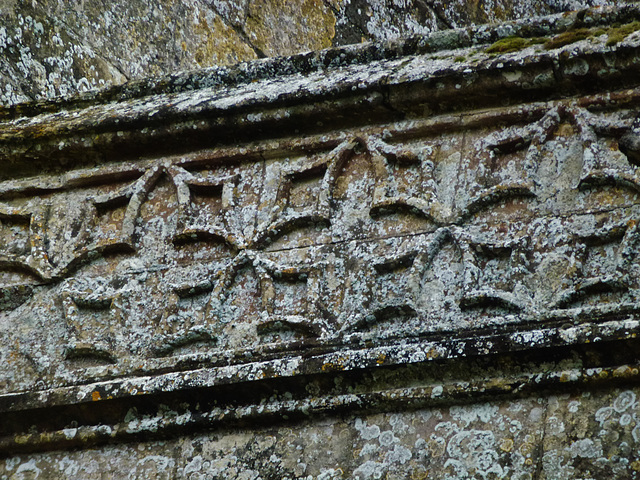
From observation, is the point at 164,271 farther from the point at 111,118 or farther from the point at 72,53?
the point at 72,53

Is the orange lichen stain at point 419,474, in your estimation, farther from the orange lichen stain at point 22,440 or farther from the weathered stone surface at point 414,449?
the orange lichen stain at point 22,440

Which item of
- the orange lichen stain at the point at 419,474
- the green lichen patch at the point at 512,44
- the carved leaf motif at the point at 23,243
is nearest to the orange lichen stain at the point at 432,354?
the orange lichen stain at the point at 419,474

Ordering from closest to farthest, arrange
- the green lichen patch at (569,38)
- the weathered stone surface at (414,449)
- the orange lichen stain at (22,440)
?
the weathered stone surface at (414,449) < the orange lichen stain at (22,440) < the green lichen patch at (569,38)

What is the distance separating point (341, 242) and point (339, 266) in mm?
77

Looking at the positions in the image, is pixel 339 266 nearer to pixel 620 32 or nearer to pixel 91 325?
pixel 91 325

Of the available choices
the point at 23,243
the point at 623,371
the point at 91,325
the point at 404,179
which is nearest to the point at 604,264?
the point at 623,371

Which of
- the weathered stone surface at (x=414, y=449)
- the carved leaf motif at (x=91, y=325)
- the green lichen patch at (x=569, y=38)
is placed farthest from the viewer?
the green lichen patch at (x=569, y=38)

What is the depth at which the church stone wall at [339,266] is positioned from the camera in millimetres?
2090

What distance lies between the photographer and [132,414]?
2.30m

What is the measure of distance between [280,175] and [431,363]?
0.75 metres

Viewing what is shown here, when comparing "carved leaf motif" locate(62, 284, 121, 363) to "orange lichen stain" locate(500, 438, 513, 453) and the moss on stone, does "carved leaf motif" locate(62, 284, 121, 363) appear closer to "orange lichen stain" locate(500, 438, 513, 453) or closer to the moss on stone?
"orange lichen stain" locate(500, 438, 513, 453)

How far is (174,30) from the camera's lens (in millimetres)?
3875

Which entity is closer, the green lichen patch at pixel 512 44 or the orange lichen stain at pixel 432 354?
the orange lichen stain at pixel 432 354

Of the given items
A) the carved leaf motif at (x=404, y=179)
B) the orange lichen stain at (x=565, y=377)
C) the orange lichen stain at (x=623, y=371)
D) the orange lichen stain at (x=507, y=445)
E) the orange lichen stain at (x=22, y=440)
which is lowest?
the orange lichen stain at (x=22, y=440)
